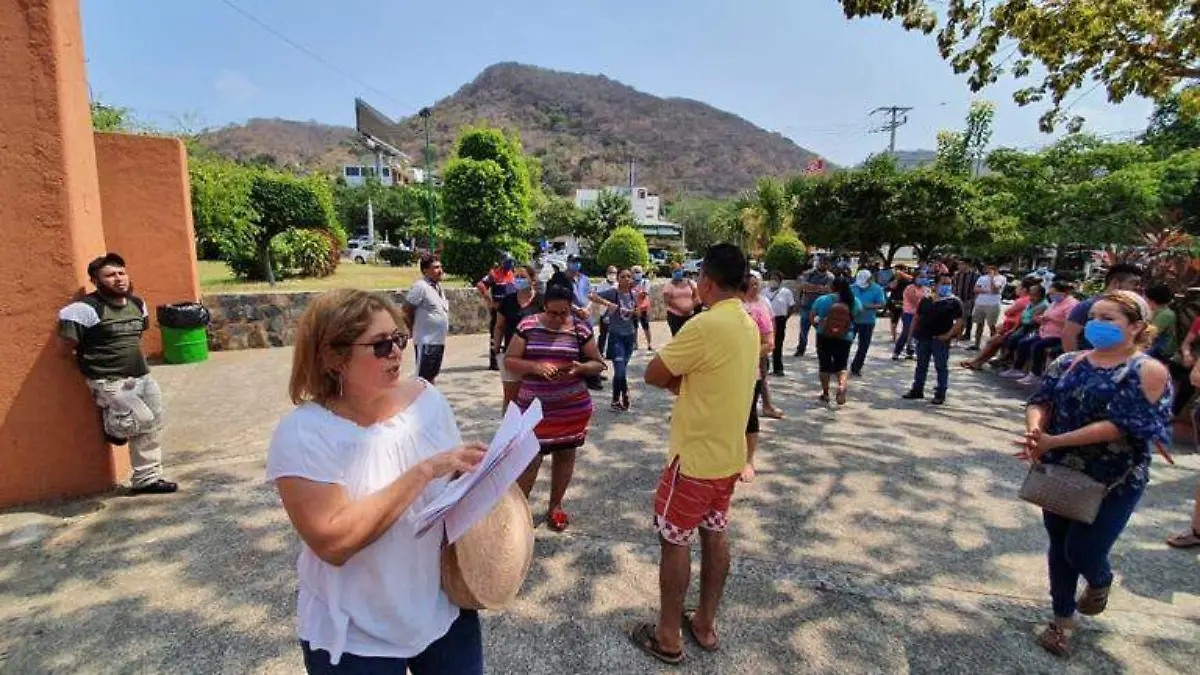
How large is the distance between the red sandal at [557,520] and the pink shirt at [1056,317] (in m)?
6.97

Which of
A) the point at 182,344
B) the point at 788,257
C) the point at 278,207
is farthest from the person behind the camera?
the point at 788,257

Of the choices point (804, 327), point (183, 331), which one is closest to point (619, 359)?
point (804, 327)

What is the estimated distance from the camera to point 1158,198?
78.5 feet

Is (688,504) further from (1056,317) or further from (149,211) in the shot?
(149,211)

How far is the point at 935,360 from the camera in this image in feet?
23.3

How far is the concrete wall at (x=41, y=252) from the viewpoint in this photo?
371 centimetres

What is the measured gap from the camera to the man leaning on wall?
3.86 meters

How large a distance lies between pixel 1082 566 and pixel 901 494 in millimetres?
1933

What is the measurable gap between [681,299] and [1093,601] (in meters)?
5.12

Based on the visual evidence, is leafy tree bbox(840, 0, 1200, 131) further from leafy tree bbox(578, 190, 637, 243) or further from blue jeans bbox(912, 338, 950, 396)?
leafy tree bbox(578, 190, 637, 243)

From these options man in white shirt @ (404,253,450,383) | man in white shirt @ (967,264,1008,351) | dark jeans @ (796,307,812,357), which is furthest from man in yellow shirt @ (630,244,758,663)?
man in white shirt @ (967,264,1008,351)

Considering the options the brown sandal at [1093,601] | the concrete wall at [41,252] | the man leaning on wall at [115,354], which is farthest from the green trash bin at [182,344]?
the brown sandal at [1093,601]

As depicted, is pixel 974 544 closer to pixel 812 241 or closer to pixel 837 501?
pixel 837 501

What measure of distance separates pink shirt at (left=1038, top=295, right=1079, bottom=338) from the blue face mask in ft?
19.1
